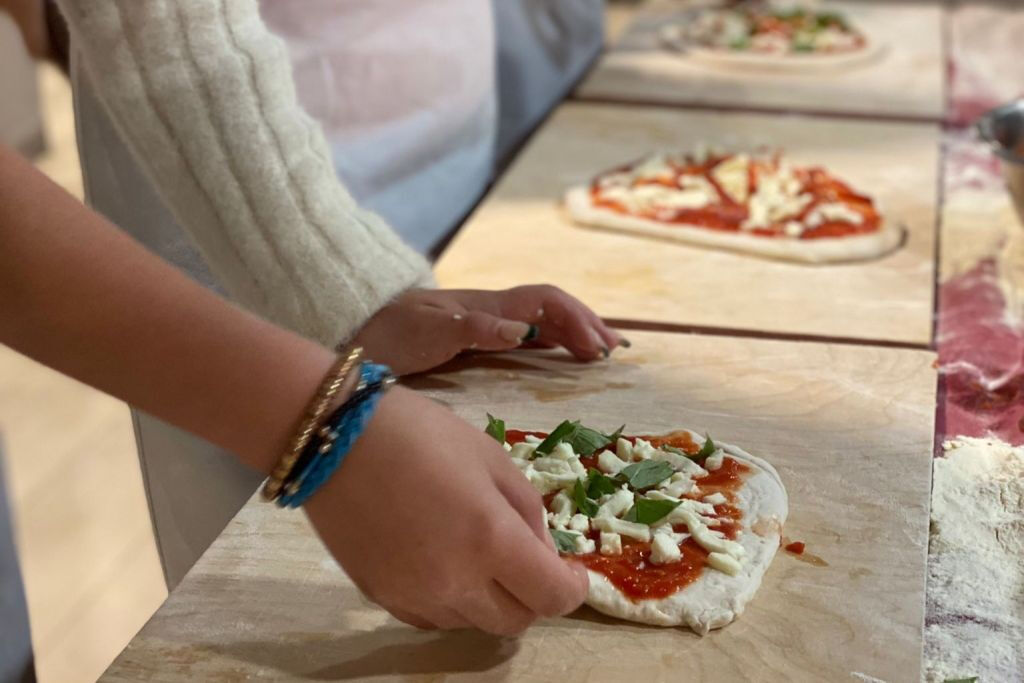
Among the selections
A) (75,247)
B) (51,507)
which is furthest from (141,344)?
(51,507)

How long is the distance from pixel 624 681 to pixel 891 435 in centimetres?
45

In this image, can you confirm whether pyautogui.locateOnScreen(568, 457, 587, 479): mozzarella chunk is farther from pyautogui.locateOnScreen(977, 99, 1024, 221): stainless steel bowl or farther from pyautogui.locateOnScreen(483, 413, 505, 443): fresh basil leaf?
pyautogui.locateOnScreen(977, 99, 1024, 221): stainless steel bowl

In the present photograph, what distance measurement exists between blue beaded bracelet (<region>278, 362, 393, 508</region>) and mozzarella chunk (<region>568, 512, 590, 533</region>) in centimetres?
30

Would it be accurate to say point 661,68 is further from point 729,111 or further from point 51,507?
point 51,507

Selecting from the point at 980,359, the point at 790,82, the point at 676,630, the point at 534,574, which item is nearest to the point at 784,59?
the point at 790,82

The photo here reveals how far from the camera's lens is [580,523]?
0.99m

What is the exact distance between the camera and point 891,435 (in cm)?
117

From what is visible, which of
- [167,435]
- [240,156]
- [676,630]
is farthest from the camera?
[167,435]

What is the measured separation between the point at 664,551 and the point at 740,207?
0.92 m

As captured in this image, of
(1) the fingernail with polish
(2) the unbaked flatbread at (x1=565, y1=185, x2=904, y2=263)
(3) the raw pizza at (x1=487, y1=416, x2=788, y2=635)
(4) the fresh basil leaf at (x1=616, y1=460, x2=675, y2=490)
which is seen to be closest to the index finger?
Answer: (3) the raw pizza at (x1=487, y1=416, x2=788, y2=635)

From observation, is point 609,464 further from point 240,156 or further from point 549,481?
point 240,156

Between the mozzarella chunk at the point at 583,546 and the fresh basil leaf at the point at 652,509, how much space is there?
0.16 ft

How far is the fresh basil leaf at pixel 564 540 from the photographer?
0.97 metres

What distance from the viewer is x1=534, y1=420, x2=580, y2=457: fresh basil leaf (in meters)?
1.09
